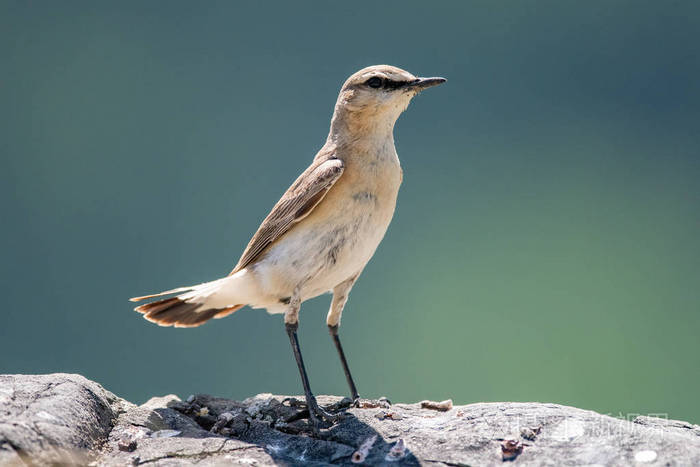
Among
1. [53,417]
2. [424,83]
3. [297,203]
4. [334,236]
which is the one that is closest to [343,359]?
[334,236]

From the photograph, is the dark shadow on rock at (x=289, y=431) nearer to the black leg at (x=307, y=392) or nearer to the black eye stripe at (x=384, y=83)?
the black leg at (x=307, y=392)

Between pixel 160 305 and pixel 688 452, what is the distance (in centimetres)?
352

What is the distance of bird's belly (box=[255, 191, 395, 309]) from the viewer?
4746mm

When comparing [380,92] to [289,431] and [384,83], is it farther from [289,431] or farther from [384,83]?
[289,431]

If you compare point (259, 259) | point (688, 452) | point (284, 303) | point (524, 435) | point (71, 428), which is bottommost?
point (688, 452)

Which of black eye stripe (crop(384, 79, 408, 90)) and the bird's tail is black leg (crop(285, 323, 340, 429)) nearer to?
the bird's tail

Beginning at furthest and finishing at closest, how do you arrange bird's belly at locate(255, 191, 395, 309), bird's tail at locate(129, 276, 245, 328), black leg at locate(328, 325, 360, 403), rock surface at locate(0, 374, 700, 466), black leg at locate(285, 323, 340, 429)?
1. black leg at locate(328, 325, 360, 403)
2. bird's tail at locate(129, 276, 245, 328)
3. bird's belly at locate(255, 191, 395, 309)
4. black leg at locate(285, 323, 340, 429)
5. rock surface at locate(0, 374, 700, 466)

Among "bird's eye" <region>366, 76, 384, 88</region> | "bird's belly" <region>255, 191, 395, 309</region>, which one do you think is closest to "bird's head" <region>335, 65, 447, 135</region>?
"bird's eye" <region>366, 76, 384, 88</region>

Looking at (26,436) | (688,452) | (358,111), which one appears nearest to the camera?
(26,436)

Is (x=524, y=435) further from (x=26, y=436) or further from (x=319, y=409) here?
(x=26, y=436)

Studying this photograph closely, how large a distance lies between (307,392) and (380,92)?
2.07m

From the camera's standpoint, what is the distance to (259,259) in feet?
16.6

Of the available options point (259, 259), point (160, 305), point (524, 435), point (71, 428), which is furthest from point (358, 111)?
point (71, 428)

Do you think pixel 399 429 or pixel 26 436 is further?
pixel 399 429
